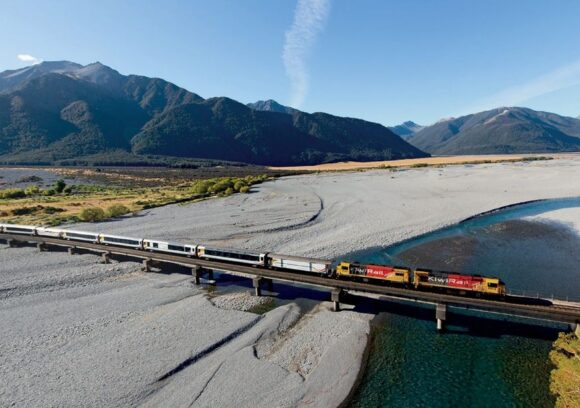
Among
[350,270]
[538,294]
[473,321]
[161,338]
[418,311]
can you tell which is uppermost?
[350,270]

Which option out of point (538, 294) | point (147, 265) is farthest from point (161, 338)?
point (538, 294)

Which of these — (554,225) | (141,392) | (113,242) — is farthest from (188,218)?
(554,225)

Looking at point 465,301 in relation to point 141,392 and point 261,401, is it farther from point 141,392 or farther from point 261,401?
point 141,392

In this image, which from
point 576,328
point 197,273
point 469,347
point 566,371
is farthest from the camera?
point 197,273

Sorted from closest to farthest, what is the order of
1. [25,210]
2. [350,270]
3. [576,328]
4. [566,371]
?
1. [566,371]
2. [576,328]
3. [350,270]
4. [25,210]

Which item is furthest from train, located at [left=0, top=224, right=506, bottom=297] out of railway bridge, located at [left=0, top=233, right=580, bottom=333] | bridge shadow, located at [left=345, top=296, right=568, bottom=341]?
bridge shadow, located at [left=345, top=296, right=568, bottom=341]

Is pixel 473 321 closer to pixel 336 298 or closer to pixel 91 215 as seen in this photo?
pixel 336 298

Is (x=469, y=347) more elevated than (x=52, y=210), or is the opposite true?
(x=52, y=210)
